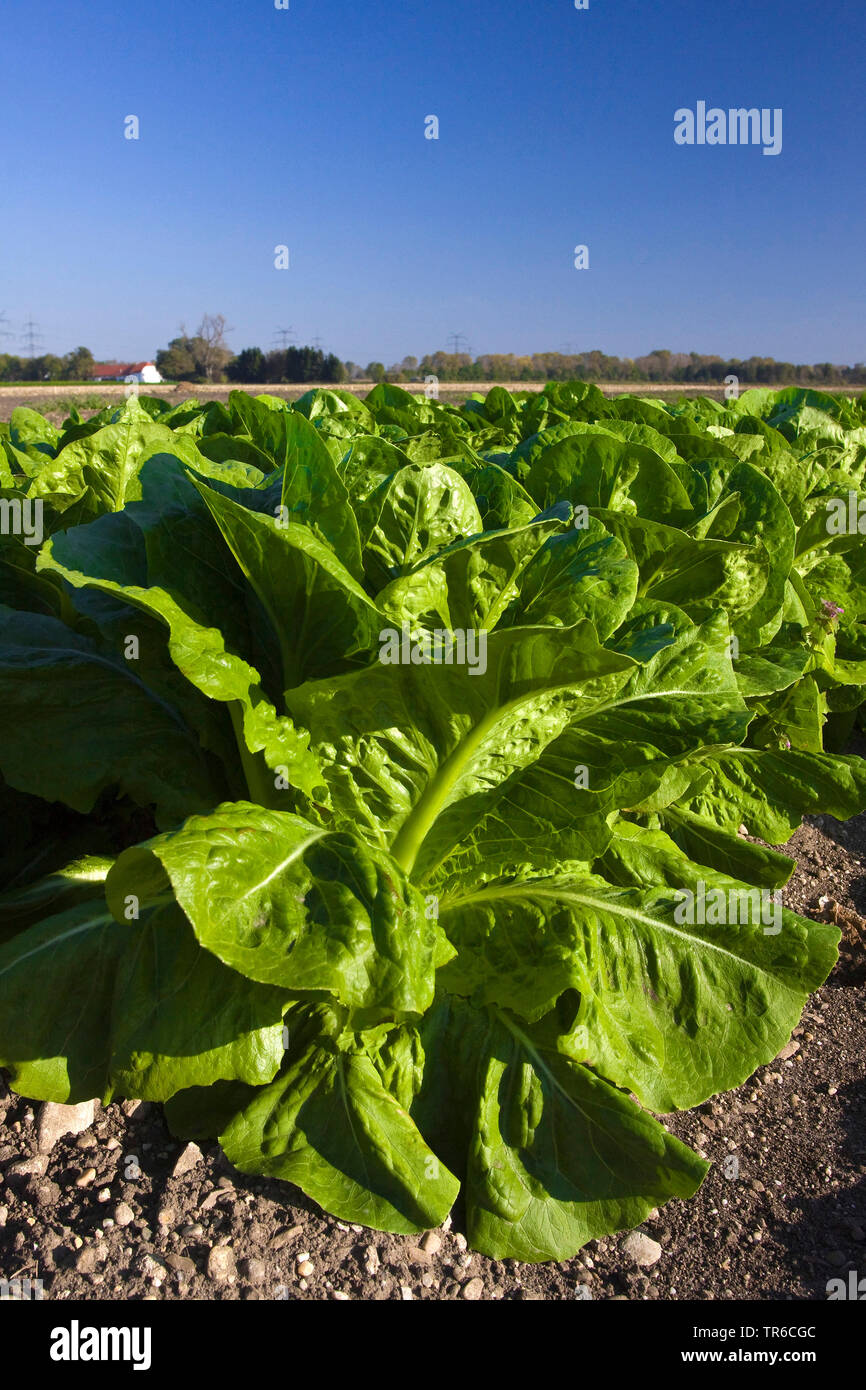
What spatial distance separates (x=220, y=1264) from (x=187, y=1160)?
367mm

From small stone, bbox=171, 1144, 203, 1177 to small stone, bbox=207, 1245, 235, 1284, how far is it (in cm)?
28

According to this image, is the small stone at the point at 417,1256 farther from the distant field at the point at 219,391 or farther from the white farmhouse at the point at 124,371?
the white farmhouse at the point at 124,371

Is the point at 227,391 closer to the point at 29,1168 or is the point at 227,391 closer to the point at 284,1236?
the point at 29,1168

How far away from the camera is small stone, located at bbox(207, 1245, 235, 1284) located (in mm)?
2617

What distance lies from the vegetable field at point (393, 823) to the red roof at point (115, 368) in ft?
331

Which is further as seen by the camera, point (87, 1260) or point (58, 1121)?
point (58, 1121)

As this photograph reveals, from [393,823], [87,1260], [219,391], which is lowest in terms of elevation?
[87,1260]

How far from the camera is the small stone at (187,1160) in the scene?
290 cm

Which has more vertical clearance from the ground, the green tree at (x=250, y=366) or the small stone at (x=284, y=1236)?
the green tree at (x=250, y=366)

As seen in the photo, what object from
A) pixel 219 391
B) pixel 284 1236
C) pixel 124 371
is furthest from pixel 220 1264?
pixel 124 371

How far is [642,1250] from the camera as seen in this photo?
2939 mm

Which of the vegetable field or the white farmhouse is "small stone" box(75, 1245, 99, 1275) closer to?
the vegetable field

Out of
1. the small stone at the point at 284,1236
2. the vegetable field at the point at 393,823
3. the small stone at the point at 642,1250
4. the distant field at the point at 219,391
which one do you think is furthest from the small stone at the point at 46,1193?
the distant field at the point at 219,391

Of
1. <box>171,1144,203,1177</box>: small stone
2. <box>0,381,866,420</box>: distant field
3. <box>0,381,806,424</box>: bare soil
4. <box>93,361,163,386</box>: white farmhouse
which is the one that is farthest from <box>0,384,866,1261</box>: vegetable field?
<box>93,361,163,386</box>: white farmhouse
